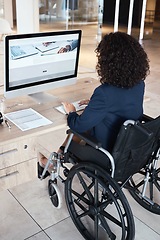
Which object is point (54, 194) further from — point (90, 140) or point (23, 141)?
point (90, 140)

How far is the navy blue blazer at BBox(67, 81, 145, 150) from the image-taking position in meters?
1.48

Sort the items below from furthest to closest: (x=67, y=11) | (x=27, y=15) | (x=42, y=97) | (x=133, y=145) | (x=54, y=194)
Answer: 1. (x=67, y=11)
2. (x=27, y=15)
3. (x=42, y=97)
4. (x=54, y=194)
5. (x=133, y=145)

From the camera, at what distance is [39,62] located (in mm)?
2072

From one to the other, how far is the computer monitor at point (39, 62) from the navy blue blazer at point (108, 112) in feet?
1.81

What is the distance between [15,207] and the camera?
2.00 metres

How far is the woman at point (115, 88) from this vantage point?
149 centimetres

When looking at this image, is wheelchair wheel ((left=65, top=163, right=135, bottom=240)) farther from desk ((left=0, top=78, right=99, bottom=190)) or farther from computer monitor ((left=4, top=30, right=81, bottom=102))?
computer monitor ((left=4, top=30, right=81, bottom=102))

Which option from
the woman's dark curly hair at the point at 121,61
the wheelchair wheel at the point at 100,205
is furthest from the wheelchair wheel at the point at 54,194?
the woman's dark curly hair at the point at 121,61

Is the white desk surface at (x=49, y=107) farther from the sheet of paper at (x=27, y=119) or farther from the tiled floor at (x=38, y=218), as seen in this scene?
the tiled floor at (x=38, y=218)

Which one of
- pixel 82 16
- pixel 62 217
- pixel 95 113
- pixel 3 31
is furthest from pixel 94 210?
pixel 82 16

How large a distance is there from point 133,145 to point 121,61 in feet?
1.39

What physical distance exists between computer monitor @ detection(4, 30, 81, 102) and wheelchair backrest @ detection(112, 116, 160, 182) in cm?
89

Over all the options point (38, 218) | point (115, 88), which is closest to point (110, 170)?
point (115, 88)

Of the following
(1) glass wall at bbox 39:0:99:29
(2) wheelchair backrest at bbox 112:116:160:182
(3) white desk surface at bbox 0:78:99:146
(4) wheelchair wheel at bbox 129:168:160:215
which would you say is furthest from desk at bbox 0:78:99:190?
(1) glass wall at bbox 39:0:99:29
